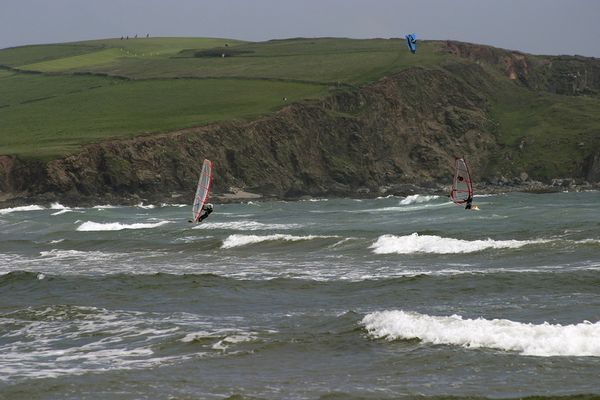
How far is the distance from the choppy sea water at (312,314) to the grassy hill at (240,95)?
178 ft

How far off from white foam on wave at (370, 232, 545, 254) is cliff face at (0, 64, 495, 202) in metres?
53.6

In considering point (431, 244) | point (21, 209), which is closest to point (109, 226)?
point (21, 209)

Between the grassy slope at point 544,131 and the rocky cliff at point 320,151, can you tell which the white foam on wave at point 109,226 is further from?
the grassy slope at point 544,131

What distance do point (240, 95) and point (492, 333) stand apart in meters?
100

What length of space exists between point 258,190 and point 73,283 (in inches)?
2546

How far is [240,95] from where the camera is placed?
120875mm

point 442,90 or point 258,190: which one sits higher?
point 442,90

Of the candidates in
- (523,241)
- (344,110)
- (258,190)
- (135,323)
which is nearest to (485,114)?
(344,110)

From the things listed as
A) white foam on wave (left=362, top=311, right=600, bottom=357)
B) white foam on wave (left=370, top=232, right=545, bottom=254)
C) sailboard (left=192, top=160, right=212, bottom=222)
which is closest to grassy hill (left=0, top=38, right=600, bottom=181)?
white foam on wave (left=370, top=232, right=545, bottom=254)

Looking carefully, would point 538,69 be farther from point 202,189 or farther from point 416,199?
point 202,189

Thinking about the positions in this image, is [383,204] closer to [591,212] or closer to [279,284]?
[591,212]

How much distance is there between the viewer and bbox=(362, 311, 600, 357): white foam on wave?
21.3 metres

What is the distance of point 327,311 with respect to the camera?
2739 centimetres

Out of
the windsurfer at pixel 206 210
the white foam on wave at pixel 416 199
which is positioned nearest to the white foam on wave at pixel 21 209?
the white foam on wave at pixel 416 199
